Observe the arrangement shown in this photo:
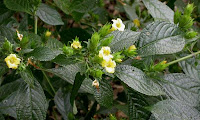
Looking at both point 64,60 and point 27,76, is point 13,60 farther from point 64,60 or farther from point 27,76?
point 64,60

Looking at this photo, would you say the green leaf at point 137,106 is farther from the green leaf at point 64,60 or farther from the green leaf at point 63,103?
the green leaf at point 63,103

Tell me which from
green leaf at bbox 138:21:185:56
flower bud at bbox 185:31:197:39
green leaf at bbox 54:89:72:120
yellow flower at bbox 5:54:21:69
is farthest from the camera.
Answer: green leaf at bbox 54:89:72:120

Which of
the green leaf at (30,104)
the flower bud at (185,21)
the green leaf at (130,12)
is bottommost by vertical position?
the green leaf at (30,104)

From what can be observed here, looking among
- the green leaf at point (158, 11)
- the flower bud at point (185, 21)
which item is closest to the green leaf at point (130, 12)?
the green leaf at point (158, 11)

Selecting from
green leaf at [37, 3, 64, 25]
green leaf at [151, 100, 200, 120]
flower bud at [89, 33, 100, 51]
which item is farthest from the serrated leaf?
green leaf at [37, 3, 64, 25]

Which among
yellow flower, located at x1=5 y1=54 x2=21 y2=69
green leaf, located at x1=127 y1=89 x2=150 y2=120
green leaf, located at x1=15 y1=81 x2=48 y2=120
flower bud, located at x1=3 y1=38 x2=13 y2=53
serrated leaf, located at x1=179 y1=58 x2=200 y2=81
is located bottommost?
green leaf, located at x1=15 y1=81 x2=48 y2=120

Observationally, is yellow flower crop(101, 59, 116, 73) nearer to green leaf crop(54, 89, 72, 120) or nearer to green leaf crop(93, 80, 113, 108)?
green leaf crop(93, 80, 113, 108)

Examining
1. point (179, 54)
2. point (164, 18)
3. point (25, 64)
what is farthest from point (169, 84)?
point (25, 64)

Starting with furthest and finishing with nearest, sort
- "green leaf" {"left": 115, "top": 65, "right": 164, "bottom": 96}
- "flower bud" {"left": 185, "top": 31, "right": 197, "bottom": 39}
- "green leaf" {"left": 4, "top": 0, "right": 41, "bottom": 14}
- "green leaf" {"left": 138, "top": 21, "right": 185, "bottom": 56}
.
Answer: "green leaf" {"left": 4, "top": 0, "right": 41, "bottom": 14}, "flower bud" {"left": 185, "top": 31, "right": 197, "bottom": 39}, "green leaf" {"left": 138, "top": 21, "right": 185, "bottom": 56}, "green leaf" {"left": 115, "top": 65, "right": 164, "bottom": 96}
